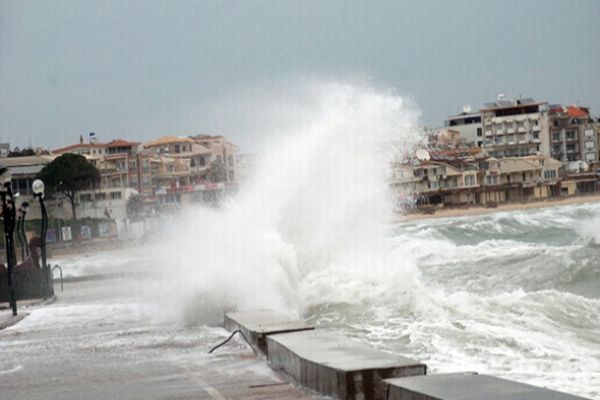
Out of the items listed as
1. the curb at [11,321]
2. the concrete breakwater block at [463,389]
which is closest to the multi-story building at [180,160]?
the curb at [11,321]

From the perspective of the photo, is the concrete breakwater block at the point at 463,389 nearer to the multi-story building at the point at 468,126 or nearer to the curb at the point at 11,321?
the curb at the point at 11,321

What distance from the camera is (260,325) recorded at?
1184 cm

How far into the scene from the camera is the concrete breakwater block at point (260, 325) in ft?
36.2

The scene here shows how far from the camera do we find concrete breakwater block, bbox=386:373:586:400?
6.64 m

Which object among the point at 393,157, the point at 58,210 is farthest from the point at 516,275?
the point at 58,210

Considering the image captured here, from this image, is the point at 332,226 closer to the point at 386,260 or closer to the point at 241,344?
the point at 386,260

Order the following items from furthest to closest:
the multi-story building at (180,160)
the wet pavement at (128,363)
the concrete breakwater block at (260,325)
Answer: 1. the multi-story building at (180,160)
2. the concrete breakwater block at (260,325)
3. the wet pavement at (128,363)

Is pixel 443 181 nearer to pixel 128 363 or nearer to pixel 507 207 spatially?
pixel 507 207

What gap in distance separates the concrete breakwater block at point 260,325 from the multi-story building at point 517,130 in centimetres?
13546

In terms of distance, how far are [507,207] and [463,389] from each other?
123 meters

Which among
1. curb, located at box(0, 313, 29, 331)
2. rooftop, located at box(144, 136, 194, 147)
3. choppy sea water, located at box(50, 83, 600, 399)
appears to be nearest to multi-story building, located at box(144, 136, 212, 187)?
rooftop, located at box(144, 136, 194, 147)

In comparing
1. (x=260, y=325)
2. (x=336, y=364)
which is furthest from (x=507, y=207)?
(x=336, y=364)

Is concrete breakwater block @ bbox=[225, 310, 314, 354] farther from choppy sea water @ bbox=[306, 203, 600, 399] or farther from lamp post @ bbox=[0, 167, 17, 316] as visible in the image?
lamp post @ bbox=[0, 167, 17, 316]

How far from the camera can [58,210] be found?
10094 cm
